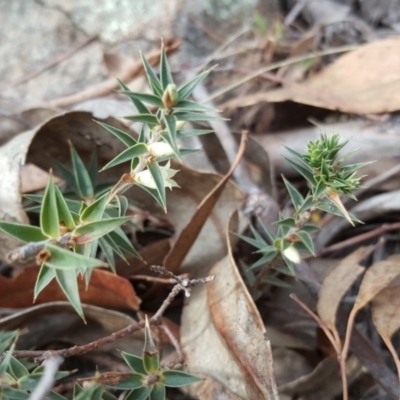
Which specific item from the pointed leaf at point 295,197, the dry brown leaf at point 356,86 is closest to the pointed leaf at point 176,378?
the pointed leaf at point 295,197

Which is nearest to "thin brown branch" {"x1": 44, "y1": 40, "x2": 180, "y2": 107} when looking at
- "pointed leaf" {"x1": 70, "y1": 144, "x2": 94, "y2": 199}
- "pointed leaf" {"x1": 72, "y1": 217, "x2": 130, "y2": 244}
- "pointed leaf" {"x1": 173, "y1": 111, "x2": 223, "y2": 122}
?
"pointed leaf" {"x1": 70, "y1": 144, "x2": 94, "y2": 199}

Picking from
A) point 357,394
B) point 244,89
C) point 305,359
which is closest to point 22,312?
point 305,359

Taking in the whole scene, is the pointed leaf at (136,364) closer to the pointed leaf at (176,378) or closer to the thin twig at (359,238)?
the pointed leaf at (176,378)

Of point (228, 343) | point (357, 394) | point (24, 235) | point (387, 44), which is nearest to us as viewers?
point (24, 235)

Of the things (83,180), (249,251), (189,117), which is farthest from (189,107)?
(249,251)

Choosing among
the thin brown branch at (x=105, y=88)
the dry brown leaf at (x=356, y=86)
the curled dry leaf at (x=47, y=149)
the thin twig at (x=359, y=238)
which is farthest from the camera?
the thin brown branch at (x=105, y=88)

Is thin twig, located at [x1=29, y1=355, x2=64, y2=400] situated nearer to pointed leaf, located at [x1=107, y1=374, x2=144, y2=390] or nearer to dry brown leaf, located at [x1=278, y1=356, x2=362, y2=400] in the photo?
pointed leaf, located at [x1=107, y1=374, x2=144, y2=390]

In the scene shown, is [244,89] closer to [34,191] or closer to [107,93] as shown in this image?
[107,93]
